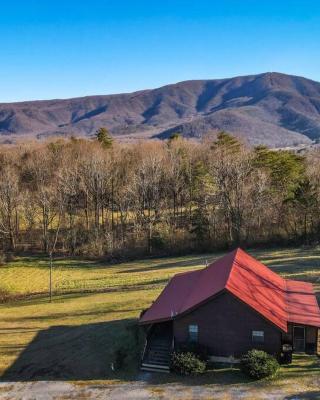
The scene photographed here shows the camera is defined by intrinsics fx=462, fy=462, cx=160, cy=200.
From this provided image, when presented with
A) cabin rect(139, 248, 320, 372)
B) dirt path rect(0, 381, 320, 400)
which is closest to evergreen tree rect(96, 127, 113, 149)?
cabin rect(139, 248, 320, 372)

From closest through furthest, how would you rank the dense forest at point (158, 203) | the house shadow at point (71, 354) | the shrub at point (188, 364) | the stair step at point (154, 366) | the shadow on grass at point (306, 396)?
the shadow on grass at point (306, 396)
the shrub at point (188, 364)
the stair step at point (154, 366)
the house shadow at point (71, 354)
the dense forest at point (158, 203)

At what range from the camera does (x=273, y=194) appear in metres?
70.9

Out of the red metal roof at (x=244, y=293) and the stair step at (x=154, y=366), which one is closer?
the stair step at (x=154, y=366)

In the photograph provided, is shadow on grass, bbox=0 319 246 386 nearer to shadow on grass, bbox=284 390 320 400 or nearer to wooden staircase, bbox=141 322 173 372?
wooden staircase, bbox=141 322 173 372

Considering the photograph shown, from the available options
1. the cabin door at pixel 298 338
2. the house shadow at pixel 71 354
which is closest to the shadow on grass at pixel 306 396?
the cabin door at pixel 298 338

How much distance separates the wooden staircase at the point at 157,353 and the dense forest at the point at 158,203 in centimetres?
3740

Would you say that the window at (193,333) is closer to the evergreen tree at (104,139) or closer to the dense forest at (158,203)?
the dense forest at (158,203)

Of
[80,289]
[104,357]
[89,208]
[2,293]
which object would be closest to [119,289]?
[80,289]

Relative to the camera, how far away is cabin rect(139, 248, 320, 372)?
2509 cm

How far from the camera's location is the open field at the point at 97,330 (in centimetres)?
2339

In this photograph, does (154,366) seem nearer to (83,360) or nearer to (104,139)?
(83,360)

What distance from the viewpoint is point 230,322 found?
25312 millimetres

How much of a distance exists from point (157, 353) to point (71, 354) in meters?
5.71

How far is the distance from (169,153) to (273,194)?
28.7 meters
